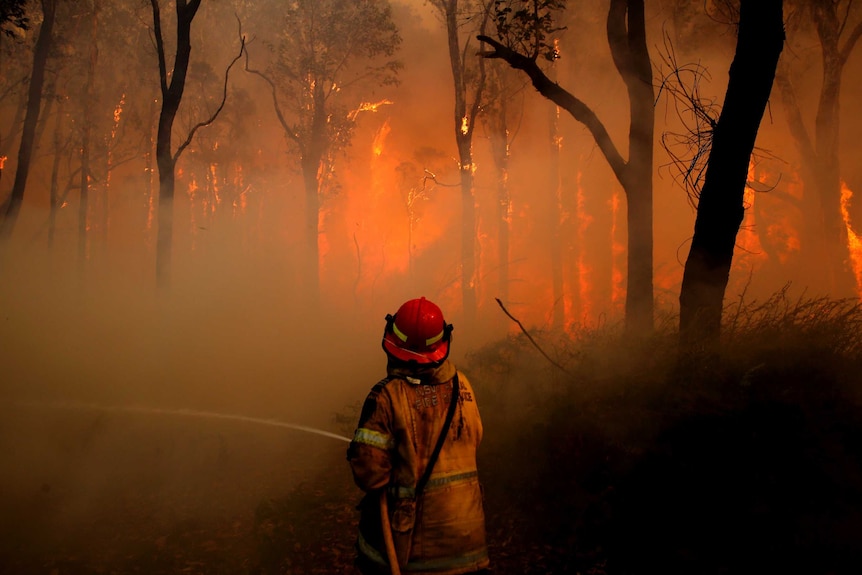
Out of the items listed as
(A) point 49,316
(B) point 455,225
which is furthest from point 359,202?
(A) point 49,316

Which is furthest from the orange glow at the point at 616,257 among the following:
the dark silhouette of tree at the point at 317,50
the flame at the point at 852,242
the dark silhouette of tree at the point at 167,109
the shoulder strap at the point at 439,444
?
the shoulder strap at the point at 439,444

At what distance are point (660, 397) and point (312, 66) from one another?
20.0 metres

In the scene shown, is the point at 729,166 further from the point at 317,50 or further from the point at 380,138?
the point at 380,138

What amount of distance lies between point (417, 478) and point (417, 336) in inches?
26.5

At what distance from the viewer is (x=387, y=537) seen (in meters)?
2.48

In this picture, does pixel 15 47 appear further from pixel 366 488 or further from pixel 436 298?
pixel 366 488

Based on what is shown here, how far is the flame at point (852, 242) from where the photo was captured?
15532mm

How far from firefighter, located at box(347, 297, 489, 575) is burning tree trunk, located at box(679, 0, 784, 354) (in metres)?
3.28

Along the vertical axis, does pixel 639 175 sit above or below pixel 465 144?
below

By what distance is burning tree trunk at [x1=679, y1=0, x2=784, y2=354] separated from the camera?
16.3 feet

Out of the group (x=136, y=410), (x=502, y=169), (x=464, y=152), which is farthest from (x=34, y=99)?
(x=502, y=169)

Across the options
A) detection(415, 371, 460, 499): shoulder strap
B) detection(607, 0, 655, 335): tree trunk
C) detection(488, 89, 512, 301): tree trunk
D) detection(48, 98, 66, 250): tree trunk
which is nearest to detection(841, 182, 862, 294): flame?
detection(488, 89, 512, 301): tree trunk

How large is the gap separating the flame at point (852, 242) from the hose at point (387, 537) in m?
17.6

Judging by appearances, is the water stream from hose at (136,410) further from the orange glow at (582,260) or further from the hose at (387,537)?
the orange glow at (582,260)
